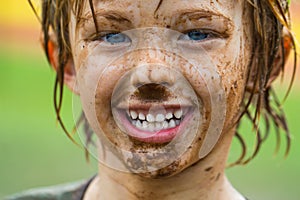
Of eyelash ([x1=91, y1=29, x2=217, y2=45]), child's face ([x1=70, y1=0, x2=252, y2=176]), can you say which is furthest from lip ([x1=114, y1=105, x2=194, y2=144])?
eyelash ([x1=91, y1=29, x2=217, y2=45])

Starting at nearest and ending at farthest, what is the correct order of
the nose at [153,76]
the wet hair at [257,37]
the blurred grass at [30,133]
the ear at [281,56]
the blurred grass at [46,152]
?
1. the nose at [153,76]
2. the wet hair at [257,37]
3. the ear at [281,56]
4. the blurred grass at [46,152]
5. the blurred grass at [30,133]

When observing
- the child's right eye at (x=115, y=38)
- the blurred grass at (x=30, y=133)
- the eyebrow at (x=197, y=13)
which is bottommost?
the blurred grass at (x=30, y=133)

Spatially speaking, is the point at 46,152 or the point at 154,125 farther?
the point at 46,152

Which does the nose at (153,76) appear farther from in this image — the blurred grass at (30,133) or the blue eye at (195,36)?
the blurred grass at (30,133)

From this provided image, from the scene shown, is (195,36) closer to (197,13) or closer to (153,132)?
(197,13)

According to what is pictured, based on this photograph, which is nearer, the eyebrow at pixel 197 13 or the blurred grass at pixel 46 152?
the eyebrow at pixel 197 13

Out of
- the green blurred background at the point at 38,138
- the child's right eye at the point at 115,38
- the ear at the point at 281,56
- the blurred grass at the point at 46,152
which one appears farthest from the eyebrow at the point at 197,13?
the blurred grass at the point at 46,152

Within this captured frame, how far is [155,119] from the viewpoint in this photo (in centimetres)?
161

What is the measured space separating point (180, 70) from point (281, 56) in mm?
359

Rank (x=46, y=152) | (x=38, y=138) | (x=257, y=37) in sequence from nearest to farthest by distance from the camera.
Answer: (x=257, y=37) → (x=46, y=152) → (x=38, y=138)

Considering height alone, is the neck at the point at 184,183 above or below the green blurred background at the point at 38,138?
above

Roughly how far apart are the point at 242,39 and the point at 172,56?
0.59 ft

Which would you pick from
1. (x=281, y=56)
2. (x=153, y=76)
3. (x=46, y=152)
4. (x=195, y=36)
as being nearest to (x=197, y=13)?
(x=195, y=36)

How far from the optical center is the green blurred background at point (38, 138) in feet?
16.3
